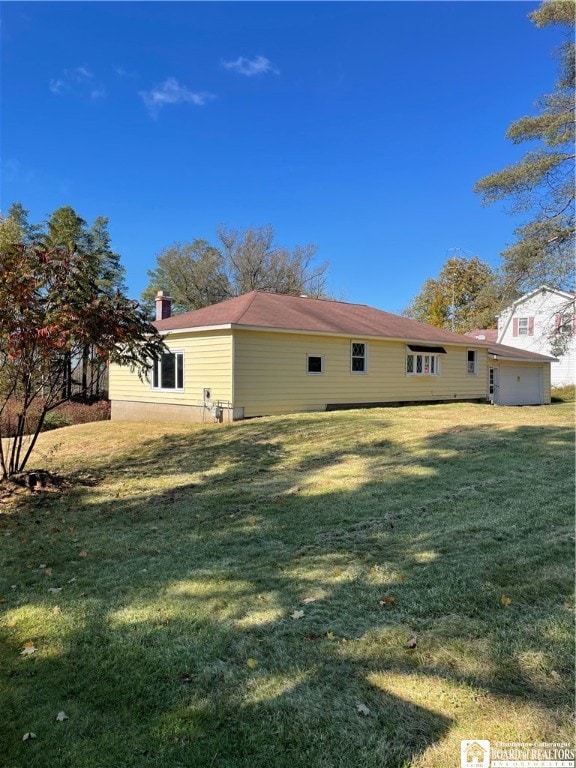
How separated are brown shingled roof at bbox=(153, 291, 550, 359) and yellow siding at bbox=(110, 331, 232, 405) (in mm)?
440

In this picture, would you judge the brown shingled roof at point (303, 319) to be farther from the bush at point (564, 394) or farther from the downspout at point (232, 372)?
the bush at point (564, 394)

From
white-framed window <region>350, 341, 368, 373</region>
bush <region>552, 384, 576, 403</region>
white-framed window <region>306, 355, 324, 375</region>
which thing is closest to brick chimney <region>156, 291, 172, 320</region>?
white-framed window <region>306, 355, 324, 375</region>

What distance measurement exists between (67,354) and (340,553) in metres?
5.74

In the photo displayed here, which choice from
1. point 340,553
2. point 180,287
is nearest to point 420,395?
point 340,553

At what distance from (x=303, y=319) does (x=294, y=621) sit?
14.2 m

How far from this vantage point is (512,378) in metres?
26.1

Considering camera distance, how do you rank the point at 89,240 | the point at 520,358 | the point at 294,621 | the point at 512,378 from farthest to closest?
the point at 89,240 < the point at 512,378 < the point at 520,358 < the point at 294,621

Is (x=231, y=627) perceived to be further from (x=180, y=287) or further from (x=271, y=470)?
(x=180, y=287)

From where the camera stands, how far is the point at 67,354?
7.91 metres

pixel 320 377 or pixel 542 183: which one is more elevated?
pixel 542 183

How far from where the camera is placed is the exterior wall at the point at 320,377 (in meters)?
14.9

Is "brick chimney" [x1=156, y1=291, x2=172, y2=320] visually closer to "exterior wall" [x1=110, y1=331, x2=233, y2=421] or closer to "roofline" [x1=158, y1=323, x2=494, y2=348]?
"exterior wall" [x1=110, y1=331, x2=233, y2=421]

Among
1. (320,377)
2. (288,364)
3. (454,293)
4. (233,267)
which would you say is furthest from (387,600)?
(454,293)

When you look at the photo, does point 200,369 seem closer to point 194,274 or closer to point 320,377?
point 320,377
